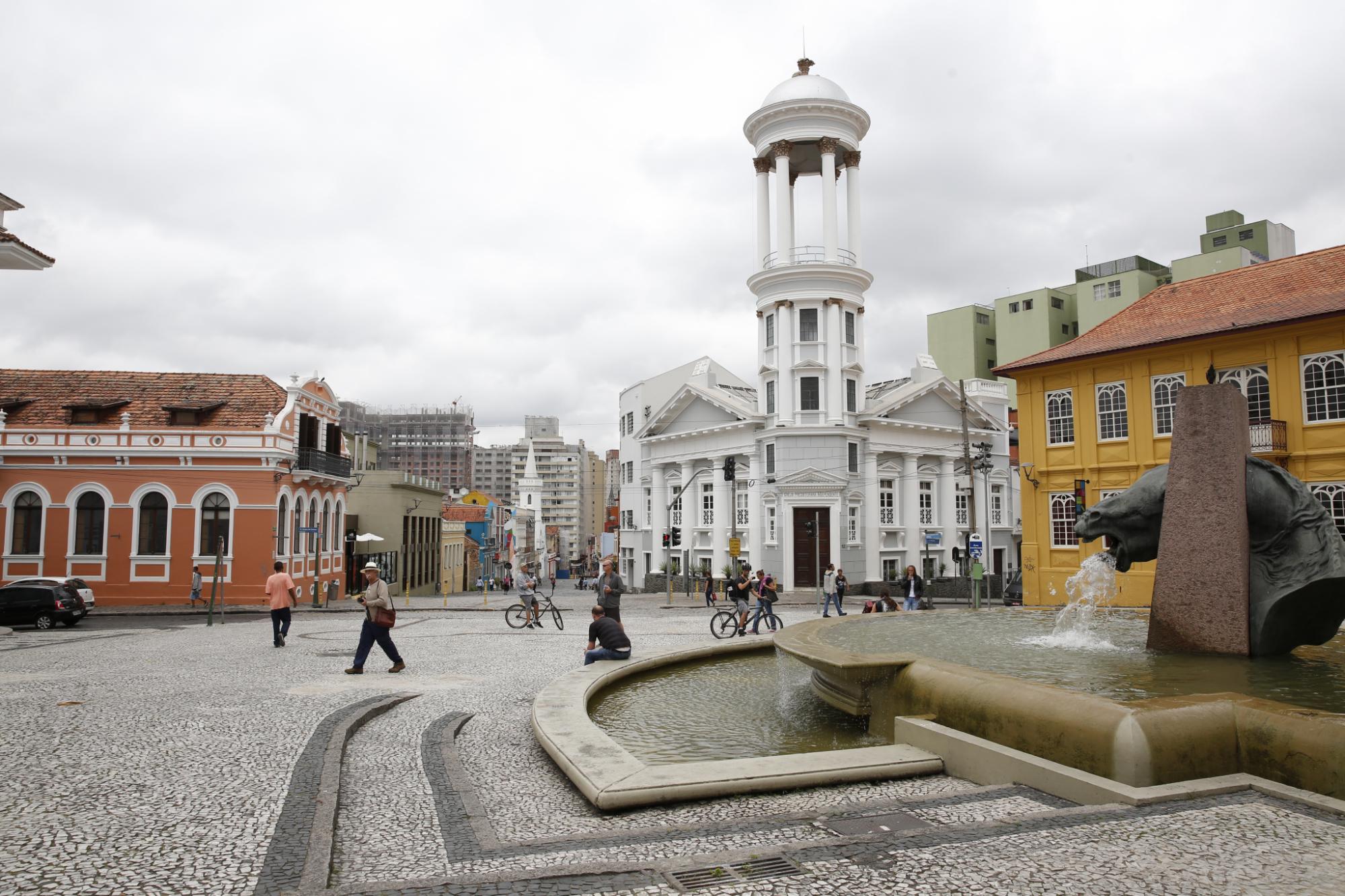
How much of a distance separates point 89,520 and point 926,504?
128 feet

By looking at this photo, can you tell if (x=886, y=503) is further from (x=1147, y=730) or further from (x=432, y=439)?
(x=432, y=439)

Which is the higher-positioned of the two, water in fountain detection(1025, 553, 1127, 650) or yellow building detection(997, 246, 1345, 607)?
yellow building detection(997, 246, 1345, 607)

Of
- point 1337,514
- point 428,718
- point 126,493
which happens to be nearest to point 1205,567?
point 428,718

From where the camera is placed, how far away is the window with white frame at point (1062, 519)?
29734 millimetres

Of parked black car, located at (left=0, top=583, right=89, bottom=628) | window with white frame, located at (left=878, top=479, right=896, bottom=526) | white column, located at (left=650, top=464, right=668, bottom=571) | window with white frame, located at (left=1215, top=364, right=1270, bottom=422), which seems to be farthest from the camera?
white column, located at (left=650, top=464, right=668, bottom=571)

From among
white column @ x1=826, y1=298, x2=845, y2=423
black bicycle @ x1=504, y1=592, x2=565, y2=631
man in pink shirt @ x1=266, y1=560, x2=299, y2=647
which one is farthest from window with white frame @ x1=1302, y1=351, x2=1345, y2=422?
man in pink shirt @ x1=266, y1=560, x2=299, y2=647

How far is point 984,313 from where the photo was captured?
76688 mm

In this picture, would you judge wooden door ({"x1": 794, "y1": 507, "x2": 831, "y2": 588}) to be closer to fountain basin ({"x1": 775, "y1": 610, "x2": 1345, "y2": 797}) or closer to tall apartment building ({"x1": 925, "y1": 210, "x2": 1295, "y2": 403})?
tall apartment building ({"x1": 925, "y1": 210, "x2": 1295, "y2": 403})

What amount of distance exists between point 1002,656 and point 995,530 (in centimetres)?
4726

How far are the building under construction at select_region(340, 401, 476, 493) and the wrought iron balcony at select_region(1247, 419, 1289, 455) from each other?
128352mm

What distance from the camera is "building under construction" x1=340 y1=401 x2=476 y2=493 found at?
144m

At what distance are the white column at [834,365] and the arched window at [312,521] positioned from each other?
24.4 metres

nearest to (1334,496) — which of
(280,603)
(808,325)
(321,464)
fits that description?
(808,325)

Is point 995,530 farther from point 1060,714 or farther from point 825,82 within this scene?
point 1060,714
